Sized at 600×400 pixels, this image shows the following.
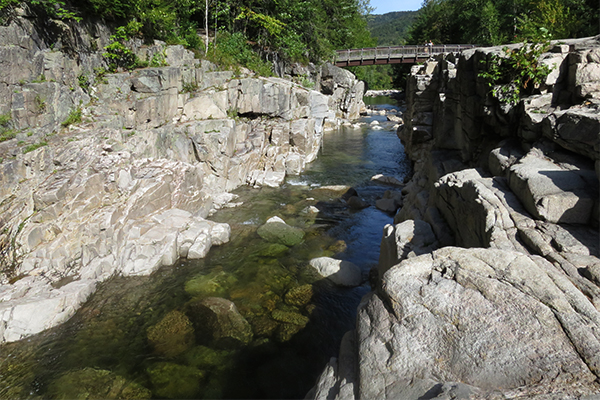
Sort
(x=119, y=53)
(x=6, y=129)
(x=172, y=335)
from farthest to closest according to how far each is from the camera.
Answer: (x=119, y=53) < (x=6, y=129) < (x=172, y=335)

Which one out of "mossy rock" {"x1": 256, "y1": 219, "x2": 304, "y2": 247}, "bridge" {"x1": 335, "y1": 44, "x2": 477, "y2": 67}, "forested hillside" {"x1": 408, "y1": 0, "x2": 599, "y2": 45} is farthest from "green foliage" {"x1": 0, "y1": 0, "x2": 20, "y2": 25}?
"bridge" {"x1": 335, "y1": 44, "x2": 477, "y2": 67}

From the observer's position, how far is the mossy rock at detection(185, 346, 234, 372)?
7.97m

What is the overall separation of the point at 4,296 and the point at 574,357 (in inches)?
463

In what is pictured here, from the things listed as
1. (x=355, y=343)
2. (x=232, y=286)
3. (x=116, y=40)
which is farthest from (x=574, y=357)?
(x=116, y=40)

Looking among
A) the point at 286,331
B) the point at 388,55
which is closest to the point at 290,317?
the point at 286,331

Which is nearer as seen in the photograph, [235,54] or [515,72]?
[515,72]

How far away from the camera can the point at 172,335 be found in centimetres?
887

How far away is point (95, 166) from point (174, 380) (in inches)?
329

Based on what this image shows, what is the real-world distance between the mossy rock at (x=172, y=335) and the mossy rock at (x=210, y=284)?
1.08m

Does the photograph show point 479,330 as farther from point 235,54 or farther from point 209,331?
point 235,54

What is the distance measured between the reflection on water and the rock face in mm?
823

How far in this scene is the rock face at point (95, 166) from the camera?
10195 mm

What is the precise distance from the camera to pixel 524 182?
7141mm

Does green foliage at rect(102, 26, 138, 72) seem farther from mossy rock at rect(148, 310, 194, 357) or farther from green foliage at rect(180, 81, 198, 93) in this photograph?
mossy rock at rect(148, 310, 194, 357)
